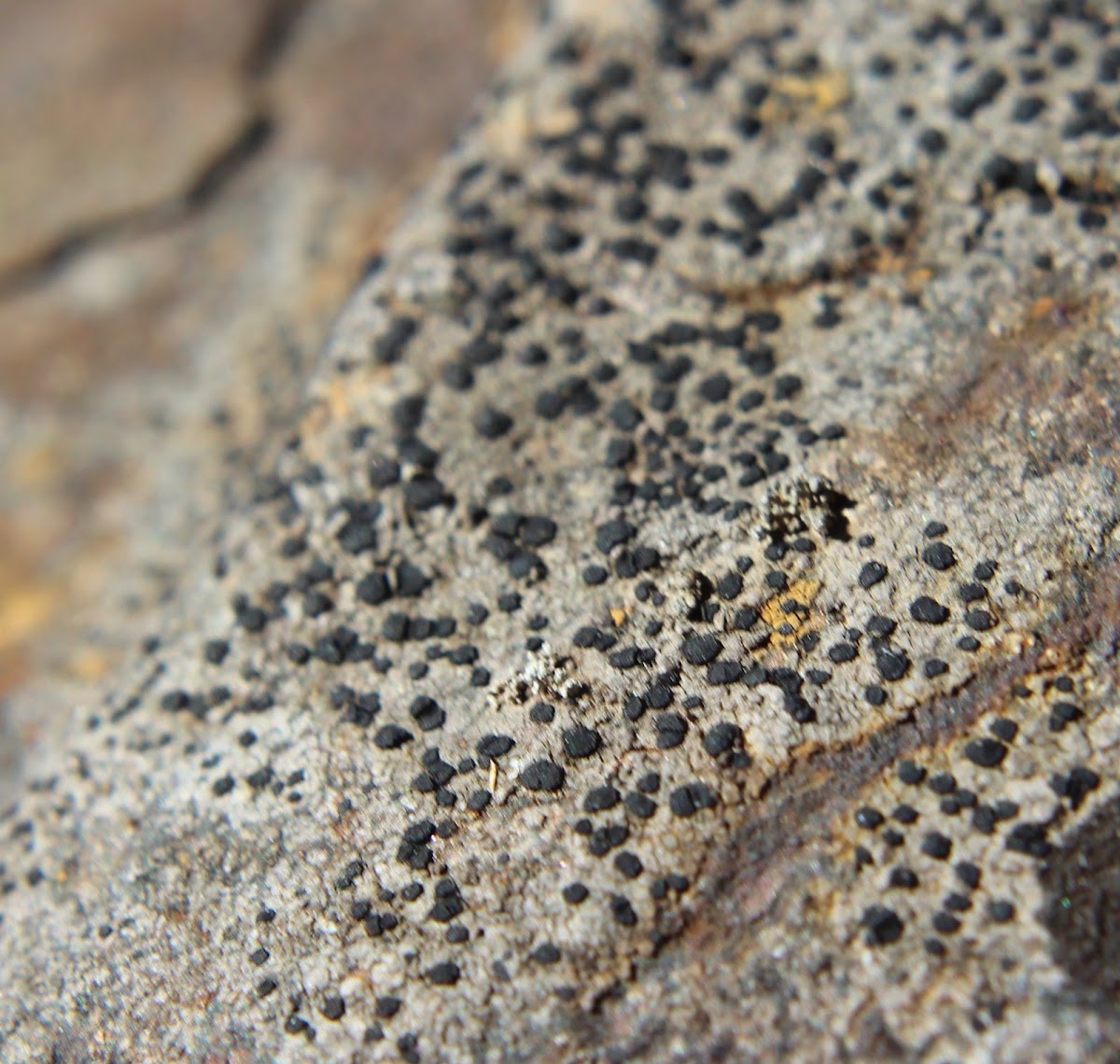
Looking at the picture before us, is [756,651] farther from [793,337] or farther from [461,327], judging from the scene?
[461,327]

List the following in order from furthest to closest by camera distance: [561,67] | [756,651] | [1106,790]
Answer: [561,67], [756,651], [1106,790]

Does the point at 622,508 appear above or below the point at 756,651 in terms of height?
above

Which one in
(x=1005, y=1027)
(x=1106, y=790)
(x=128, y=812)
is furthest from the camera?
(x=128, y=812)

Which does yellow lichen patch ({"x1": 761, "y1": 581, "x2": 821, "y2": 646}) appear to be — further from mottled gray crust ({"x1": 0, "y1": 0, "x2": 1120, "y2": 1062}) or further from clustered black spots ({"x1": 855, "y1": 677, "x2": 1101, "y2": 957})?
clustered black spots ({"x1": 855, "y1": 677, "x2": 1101, "y2": 957})

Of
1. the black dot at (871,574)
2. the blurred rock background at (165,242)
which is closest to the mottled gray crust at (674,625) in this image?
the black dot at (871,574)

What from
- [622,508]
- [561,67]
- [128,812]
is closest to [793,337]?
[622,508]

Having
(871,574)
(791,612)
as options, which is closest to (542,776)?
(791,612)
